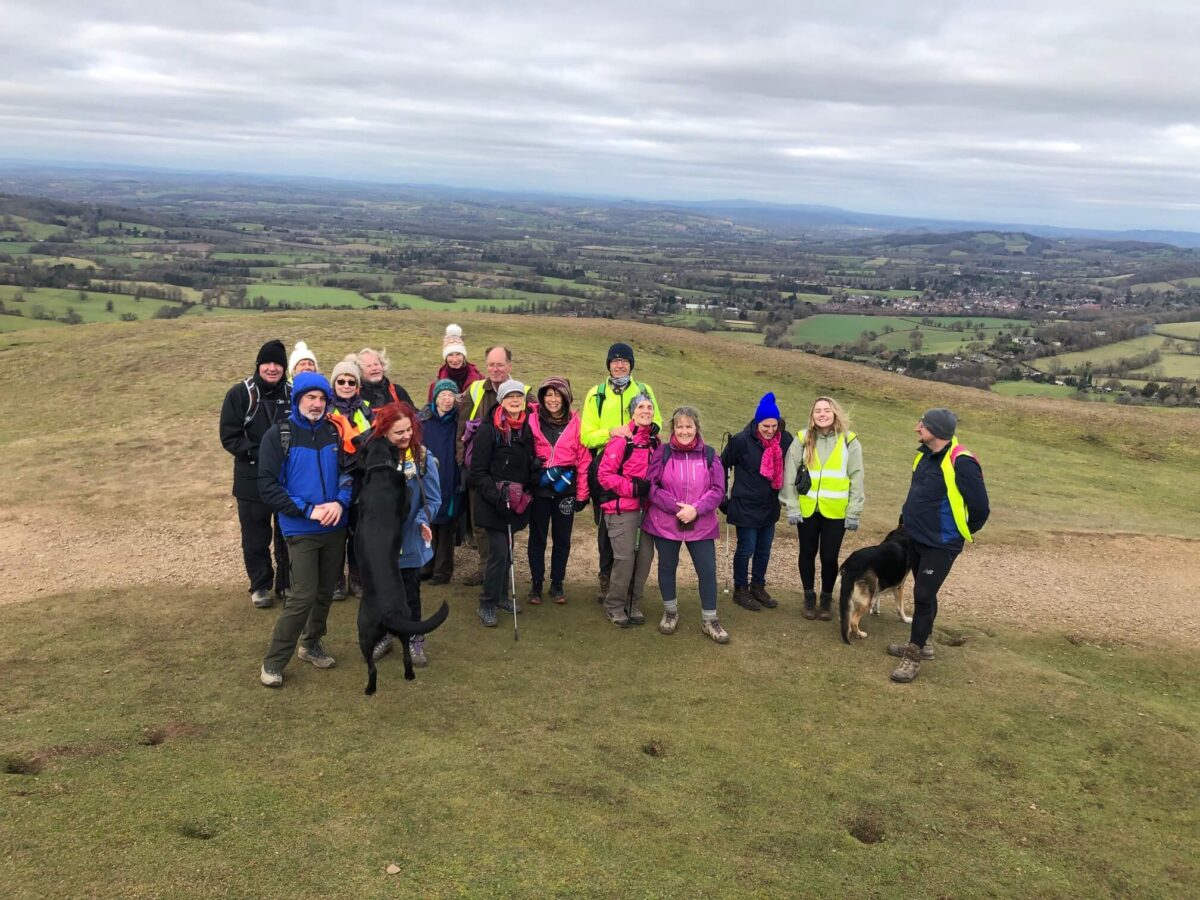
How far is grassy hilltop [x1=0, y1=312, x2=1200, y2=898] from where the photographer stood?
517cm

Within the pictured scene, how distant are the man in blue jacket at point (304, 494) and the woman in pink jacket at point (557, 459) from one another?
8.84 ft

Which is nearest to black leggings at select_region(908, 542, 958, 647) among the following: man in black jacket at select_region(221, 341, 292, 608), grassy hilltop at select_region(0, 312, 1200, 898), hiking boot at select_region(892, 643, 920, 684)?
hiking boot at select_region(892, 643, 920, 684)

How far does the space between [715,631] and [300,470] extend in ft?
Result: 17.7

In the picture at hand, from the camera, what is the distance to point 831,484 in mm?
9812

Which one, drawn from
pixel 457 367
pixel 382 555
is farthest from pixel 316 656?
pixel 457 367

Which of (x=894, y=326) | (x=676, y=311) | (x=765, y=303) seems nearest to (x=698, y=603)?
(x=676, y=311)

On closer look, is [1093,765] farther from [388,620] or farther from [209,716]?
[209,716]

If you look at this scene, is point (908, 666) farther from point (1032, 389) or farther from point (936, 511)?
point (1032, 389)

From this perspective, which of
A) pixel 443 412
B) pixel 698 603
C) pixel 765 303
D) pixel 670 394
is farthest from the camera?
pixel 765 303

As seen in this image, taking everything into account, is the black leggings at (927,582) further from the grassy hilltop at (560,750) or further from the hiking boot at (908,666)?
the grassy hilltop at (560,750)

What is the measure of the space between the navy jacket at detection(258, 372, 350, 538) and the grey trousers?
3.55m

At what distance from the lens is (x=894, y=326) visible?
81.9m

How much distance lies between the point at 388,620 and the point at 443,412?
395cm

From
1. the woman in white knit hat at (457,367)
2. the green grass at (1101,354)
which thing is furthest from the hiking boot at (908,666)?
the green grass at (1101,354)
